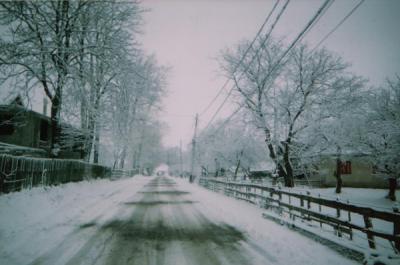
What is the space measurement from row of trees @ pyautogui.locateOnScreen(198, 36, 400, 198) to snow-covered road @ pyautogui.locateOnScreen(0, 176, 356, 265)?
415 inches

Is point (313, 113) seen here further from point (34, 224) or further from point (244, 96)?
point (34, 224)

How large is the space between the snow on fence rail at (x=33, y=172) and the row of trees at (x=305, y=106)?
40.7ft

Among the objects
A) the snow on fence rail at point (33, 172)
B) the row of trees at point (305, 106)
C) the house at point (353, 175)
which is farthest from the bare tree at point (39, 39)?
the house at point (353, 175)

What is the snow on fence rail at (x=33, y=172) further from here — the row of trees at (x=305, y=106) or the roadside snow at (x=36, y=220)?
the row of trees at (x=305, y=106)

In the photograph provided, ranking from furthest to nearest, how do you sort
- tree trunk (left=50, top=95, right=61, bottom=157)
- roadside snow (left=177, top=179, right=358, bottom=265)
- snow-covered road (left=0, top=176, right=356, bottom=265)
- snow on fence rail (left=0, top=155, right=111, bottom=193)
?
tree trunk (left=50, top=95, right=61, bottom=157) → snow on fence rail (left=0, top=155, right=111, bottom=193) → roadside snow (left=177, top=179, right=358, bottom=265) → snow-covered road (left=0, top=176, right=356, bottom=265)

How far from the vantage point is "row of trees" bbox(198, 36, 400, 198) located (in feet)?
59.7

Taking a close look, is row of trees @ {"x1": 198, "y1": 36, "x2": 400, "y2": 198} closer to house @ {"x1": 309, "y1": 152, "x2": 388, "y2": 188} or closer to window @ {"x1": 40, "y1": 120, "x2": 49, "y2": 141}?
house @ {"x1": 309, "y1": 152, "x2": 388, "y2": 188}

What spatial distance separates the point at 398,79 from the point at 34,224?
3114 cm

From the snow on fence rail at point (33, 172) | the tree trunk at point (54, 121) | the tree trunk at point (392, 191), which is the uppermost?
the tree trunk at point (54, 121)

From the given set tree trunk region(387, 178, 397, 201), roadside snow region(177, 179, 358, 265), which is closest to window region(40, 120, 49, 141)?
roadside snow region(177, 179, 358, 265)

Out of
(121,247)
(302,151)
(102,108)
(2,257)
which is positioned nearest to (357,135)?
(302,151)

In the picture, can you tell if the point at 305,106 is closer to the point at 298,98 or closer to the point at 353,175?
the point at 298,98

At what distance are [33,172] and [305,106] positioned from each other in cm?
1645

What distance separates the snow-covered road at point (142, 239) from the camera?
5105 mm
